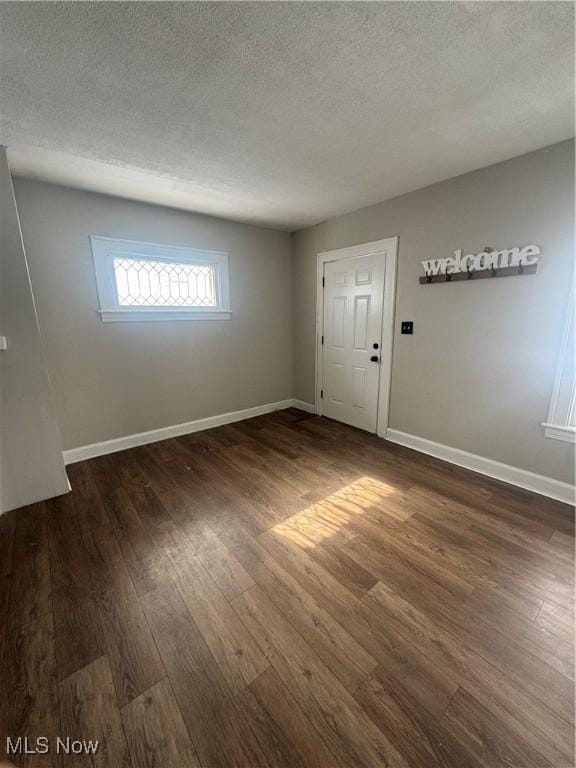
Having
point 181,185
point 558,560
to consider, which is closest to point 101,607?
point 558,560

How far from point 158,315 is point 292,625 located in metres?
2.91

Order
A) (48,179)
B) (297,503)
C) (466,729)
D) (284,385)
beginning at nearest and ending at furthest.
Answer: (466,729) → (297,503) → (48,179) → (284,385)

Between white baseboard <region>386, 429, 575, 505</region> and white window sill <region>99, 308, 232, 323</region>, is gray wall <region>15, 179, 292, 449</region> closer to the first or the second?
white window sill <region>99, 308, 232, 323</region>

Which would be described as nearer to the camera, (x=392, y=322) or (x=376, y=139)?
(x=376, y=139)

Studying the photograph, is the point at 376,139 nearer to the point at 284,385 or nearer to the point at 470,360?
the point at 470,360

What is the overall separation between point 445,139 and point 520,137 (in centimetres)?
48

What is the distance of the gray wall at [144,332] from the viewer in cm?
255

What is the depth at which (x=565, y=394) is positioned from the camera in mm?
2086

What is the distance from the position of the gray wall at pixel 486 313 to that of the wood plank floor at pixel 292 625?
0.49 m

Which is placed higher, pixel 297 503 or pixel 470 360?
pixel 470 360

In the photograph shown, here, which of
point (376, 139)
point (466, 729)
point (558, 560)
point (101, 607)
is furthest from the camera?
point (376, 139)

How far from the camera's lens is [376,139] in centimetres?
186

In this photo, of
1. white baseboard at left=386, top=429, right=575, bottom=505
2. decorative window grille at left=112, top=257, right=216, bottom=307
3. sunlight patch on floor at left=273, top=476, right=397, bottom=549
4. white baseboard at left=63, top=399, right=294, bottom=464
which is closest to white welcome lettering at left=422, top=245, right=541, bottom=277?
white baseboard at left=386, top=429, right=575, bottom=505

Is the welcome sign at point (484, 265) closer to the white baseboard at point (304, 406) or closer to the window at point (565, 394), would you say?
the window at point (565, 394)
